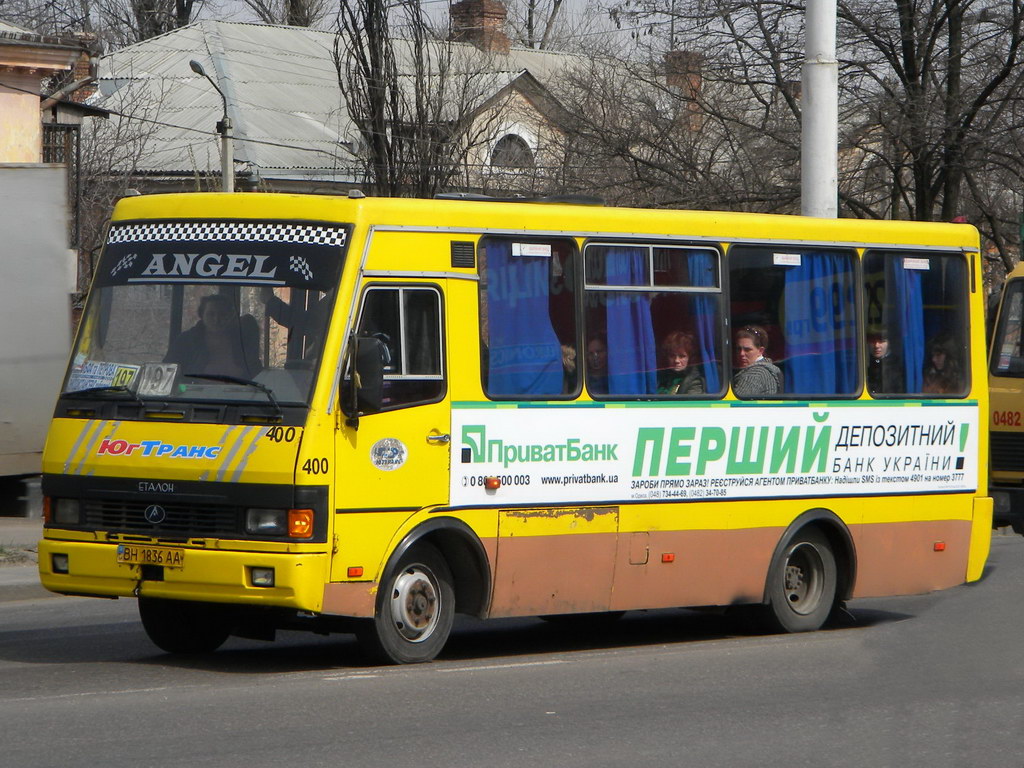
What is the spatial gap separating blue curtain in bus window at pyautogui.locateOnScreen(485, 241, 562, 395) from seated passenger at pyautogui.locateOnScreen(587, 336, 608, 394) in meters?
0.23

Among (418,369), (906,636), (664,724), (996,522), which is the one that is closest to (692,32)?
(996,522)

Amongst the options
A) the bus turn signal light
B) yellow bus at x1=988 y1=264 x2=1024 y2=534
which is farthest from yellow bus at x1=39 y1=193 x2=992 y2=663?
yellow bus at x1=988 y1=264 x2=1024 y2=534

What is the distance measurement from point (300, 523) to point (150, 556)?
88 centimetres

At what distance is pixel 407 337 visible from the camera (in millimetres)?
9172

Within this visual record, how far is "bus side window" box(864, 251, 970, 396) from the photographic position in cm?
1164

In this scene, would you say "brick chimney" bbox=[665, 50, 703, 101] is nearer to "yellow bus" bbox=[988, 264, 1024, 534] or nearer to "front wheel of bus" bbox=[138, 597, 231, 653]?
"yellow bus" bbox=[988, 264, 1024, 534]

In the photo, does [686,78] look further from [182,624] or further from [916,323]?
[182,624]

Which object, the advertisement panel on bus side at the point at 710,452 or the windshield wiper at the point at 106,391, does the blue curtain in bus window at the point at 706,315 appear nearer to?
the advertisement panel on bus side at the point at 710,452

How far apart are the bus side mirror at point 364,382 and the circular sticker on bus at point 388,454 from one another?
19 cm

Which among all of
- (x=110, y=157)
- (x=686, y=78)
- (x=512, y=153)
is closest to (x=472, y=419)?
(x=686, y=78)

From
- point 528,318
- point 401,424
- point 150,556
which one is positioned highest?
point 528,318

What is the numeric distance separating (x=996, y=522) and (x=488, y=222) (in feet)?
26.0

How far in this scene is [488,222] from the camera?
31.4ft

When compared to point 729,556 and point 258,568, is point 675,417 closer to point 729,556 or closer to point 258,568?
point 729,556
